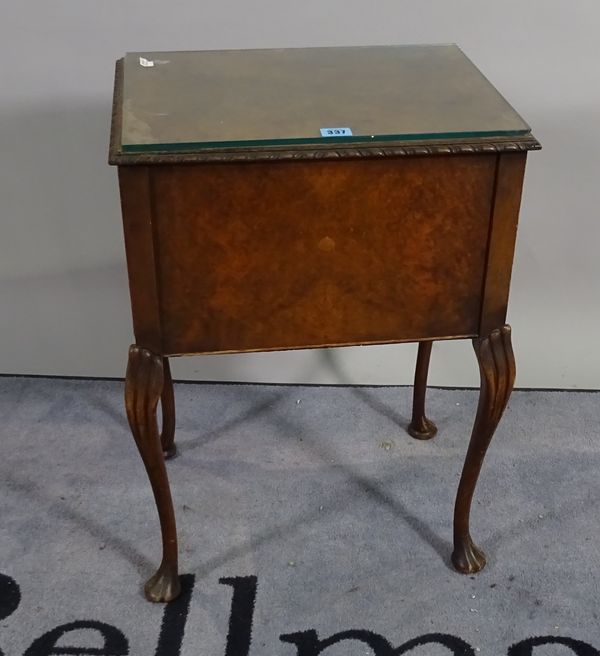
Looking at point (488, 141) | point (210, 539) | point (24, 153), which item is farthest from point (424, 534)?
point (24, 153)

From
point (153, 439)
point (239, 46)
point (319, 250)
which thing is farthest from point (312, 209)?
point (239, 46)

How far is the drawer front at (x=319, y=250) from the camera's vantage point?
100 cm

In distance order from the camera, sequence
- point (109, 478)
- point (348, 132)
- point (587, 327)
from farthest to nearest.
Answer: point (587, 327) < point (109, 478) < point (348, 132)

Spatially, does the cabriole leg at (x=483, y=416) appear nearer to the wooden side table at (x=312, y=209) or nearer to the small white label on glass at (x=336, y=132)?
the wooden side table at (x=312, y=209)

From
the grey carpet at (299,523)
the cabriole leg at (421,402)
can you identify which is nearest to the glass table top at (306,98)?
the cabriole leg at (421,402)

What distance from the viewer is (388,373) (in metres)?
1.74

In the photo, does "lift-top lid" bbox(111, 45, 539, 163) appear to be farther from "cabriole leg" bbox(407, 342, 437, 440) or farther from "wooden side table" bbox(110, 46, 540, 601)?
"cabriole leg" bbox(407, 342, 437, 440)

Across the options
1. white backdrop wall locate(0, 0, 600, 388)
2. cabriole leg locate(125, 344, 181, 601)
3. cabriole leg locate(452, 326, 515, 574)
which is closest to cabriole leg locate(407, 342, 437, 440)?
white backdrop wall locate(0, 0, 600, 388)

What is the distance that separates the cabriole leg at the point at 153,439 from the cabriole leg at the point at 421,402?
1.68 feet

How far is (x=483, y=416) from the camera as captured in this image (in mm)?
1201

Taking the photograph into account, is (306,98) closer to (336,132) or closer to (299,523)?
(336,132)

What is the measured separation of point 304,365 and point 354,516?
384 millimetres

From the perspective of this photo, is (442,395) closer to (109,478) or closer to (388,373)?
(388,373)

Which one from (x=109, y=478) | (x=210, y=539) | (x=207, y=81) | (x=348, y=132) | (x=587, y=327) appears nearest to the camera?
(x=348, y=132)
